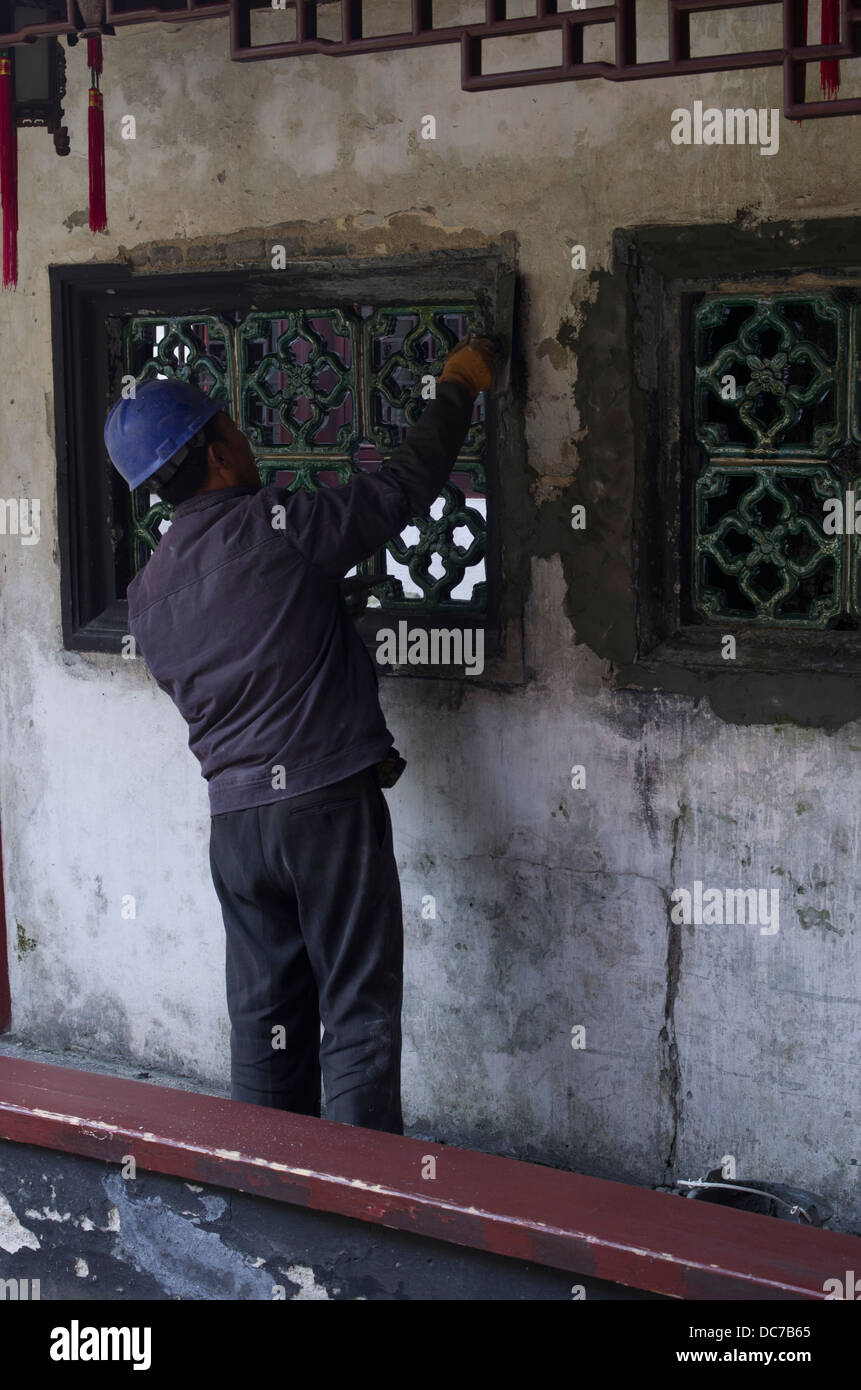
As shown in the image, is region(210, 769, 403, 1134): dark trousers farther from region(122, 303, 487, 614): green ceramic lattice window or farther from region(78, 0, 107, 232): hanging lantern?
region(78, 0, 107, 232): hanging lantern

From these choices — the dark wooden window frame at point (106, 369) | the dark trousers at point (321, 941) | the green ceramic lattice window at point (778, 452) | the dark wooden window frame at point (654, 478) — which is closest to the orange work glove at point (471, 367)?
the dark wooden window frame at point (106, 369)

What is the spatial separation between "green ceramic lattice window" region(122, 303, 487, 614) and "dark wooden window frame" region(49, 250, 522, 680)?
0.15 ft

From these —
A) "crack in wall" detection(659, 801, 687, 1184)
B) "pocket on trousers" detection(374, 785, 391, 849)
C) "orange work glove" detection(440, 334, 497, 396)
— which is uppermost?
"orange work glove" detection(440, 334, 497, 396)

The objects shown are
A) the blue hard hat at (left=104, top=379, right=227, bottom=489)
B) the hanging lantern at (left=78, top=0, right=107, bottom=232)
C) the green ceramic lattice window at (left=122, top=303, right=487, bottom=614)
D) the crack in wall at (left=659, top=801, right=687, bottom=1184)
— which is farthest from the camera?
the green ceramic lattice window at (left=122, top=303, right=487, bottom=614)

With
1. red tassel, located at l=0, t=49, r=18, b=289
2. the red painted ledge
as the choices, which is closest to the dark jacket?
red tassel, located at l=0, t=49, r=18, b=289

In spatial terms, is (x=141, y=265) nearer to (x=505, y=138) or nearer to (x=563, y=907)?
(x=505, y=138)

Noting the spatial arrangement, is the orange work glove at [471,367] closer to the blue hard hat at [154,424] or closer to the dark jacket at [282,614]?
the dark jacket at [282,614]

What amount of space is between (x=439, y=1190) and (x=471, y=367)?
2.08 meters

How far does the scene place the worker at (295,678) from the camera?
372cm

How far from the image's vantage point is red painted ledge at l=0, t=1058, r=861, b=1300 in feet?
7.81

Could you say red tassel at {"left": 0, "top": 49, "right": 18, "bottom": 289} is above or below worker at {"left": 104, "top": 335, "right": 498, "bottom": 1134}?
above

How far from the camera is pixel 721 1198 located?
377 cm

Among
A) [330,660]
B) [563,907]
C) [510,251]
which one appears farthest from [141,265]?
[563,907]
